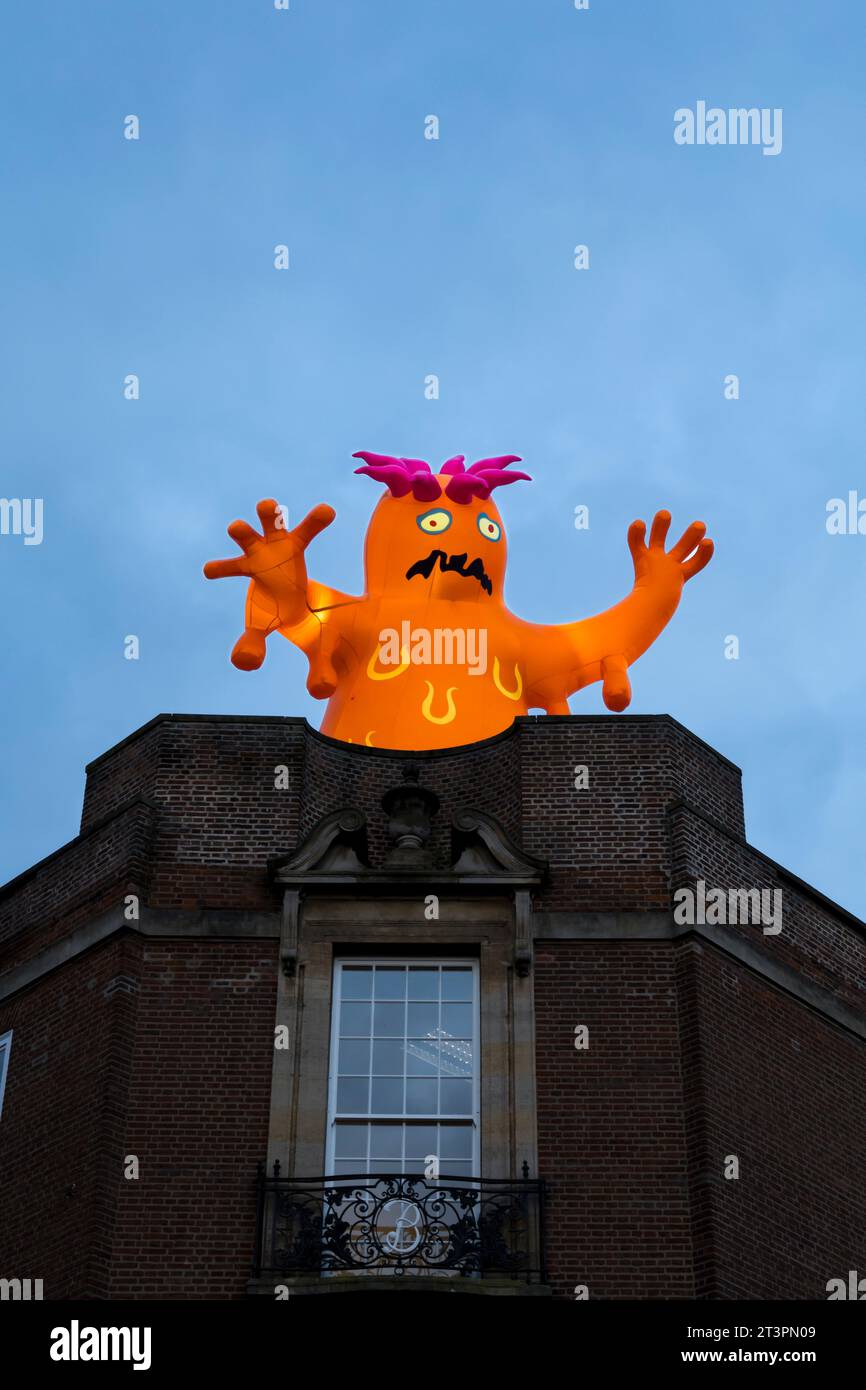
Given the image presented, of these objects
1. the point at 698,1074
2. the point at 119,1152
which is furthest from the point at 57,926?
the point at 698,1074

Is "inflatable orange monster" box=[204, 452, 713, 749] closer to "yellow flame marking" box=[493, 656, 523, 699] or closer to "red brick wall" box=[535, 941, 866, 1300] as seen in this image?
"yellow flame marking" box=[493, 656, 523, 699]

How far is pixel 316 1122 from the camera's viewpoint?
1549 cm

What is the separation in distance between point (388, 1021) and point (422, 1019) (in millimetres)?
253

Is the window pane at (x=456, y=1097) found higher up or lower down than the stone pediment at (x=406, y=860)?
lower down

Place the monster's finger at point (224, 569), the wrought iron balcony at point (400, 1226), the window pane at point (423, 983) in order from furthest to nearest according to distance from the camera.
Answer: the monster's finger at point (224, 569)
the window pane at point (423, 983)
the wrought iron balcony at point (400, 1226)

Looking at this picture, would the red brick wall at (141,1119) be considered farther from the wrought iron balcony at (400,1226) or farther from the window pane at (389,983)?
the window pane at (389,983)

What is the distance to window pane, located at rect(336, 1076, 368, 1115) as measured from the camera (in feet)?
51.4

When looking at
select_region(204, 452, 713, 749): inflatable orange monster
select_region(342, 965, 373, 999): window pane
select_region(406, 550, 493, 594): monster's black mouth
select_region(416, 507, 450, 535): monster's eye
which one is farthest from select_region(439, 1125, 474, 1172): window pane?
select_region(416, 507, 450, 535): monster's eye

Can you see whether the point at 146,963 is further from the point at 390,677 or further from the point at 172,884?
the point at 390,677

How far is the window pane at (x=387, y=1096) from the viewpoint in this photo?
1564cm

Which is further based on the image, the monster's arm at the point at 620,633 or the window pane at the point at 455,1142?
the monster's arm at the point at 620,633

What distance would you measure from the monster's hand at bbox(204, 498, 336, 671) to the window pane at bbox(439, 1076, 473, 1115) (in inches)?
193

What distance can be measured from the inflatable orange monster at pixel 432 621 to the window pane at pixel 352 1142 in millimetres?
4256

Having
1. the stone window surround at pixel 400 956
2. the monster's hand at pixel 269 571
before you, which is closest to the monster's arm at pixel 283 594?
the monster's hand at pixel 269 571
